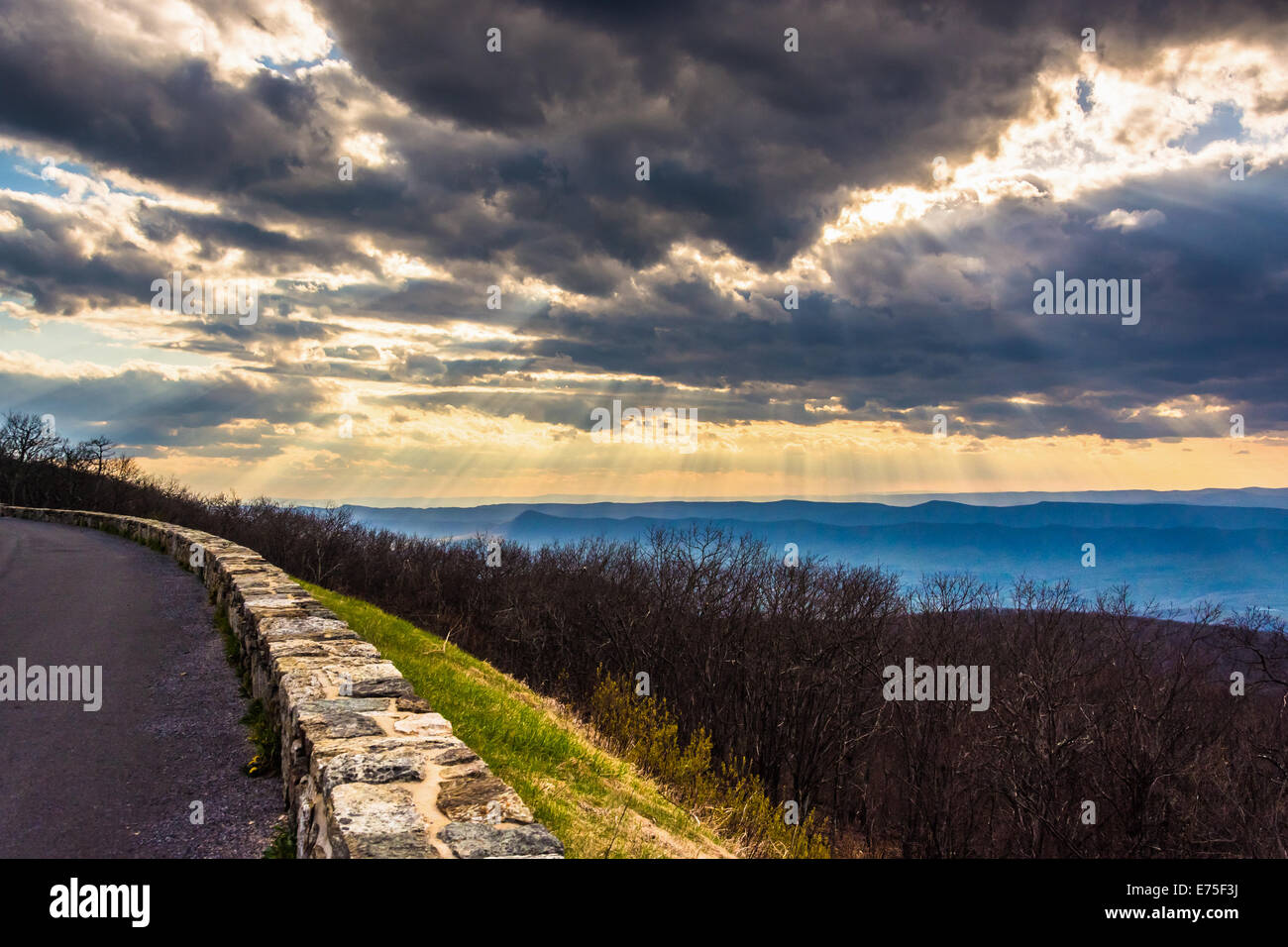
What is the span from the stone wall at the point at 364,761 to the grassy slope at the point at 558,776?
131 centimetres

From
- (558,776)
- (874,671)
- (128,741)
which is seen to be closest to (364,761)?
(128,741)

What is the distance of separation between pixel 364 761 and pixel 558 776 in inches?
144

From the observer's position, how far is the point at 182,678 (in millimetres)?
7941

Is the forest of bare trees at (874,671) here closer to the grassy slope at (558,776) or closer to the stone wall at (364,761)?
the grassy slope at (558,776)

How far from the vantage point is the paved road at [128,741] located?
4.83 meters

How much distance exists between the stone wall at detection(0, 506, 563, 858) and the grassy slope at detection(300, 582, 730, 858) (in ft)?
4.29

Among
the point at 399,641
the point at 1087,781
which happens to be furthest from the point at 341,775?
the point at 1087,781

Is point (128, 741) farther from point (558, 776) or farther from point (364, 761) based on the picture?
point (558, 776)

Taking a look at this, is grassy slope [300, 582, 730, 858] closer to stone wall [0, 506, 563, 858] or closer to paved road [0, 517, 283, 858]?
stone wall [0, 506, 563, 858]

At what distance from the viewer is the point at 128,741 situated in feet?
20.7

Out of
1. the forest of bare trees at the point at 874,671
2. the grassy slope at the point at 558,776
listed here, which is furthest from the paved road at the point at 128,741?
the forest of bare trees at the point at 874,671

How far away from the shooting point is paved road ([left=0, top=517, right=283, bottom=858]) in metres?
4.83
